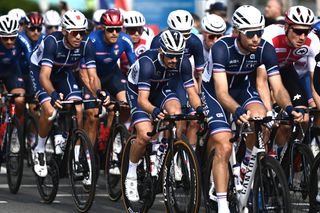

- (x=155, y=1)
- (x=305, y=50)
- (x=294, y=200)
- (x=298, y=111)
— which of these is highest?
(x=155, y=1)

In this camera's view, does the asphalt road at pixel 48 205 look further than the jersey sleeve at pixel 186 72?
Yes

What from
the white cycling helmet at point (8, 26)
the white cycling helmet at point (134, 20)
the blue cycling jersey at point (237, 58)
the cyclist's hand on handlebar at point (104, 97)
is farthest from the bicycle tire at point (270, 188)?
the white cycling helmet at point (134, 20)

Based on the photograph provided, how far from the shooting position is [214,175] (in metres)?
9.57

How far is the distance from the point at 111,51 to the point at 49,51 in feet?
4.63

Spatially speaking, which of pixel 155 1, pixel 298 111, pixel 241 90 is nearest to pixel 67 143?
pixel 241 90

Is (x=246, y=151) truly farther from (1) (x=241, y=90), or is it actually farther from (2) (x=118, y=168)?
(2) (x=118, y=168)

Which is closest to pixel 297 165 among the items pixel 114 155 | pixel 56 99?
pixel 56 99

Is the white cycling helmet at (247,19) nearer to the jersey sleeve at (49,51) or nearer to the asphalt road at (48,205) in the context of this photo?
the asphalt road at (48,205)

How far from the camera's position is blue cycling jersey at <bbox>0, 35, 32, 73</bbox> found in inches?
561

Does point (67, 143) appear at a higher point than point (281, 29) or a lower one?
lower

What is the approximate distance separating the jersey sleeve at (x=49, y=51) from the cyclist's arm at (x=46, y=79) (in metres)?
0.06

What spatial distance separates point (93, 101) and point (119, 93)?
5.14ft

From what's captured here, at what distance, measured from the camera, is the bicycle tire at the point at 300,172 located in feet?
32.2

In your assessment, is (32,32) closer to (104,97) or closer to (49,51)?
(49,51)
